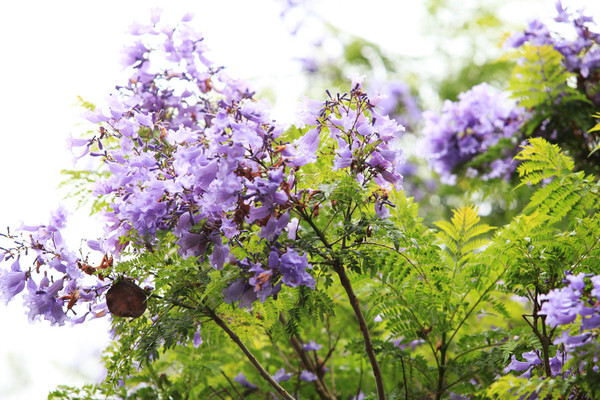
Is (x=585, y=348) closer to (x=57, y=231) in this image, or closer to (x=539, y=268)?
(x=539, y=268)

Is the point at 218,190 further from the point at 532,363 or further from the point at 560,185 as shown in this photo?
the point at 560,185

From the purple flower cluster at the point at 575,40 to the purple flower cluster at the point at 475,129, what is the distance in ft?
1.34

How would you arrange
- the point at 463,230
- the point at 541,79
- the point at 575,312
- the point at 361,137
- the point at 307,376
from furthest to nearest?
the point at 541,79
the point at 307,376
the point at 463,230
the point at 361,137
the point at 575,312

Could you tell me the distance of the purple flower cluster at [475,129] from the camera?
12.5 feet

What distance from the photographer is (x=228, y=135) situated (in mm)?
1657

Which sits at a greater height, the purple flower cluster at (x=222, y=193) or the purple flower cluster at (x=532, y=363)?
the purple flower cluster at (x=222, y=193)

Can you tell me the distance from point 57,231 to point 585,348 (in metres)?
1.66

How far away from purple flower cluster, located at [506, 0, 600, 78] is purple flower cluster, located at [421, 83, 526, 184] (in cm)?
41

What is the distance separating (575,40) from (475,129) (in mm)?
797

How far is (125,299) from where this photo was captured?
1.92 meters

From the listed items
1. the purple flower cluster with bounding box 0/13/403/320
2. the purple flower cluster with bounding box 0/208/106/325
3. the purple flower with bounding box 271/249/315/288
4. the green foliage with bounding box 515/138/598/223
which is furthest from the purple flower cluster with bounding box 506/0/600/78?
the purple flower cluster with bounding box 0/208/106/325

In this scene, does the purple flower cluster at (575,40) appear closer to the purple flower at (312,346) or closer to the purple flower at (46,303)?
the purple flower at (312,346)

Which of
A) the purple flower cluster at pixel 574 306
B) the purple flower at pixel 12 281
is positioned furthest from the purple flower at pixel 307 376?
the purple flower cluster at pixel 574 306

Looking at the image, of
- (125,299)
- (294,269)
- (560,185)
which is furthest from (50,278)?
→ (560,185)
